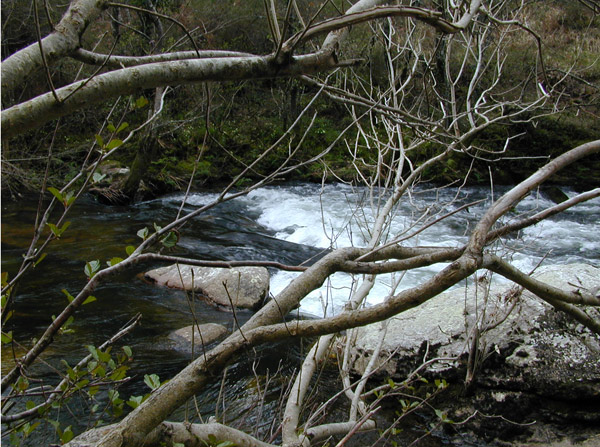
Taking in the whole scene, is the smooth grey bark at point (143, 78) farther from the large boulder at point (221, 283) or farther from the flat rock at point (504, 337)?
the large boulder at point (221, 283)

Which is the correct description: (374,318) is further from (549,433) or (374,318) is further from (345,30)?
(549,433)

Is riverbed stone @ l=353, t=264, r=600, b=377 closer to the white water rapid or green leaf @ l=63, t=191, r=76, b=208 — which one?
the white water rapid

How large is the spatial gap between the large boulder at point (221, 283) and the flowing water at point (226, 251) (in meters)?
0.17

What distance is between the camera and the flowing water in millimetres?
4742

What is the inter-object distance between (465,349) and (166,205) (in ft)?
29.9

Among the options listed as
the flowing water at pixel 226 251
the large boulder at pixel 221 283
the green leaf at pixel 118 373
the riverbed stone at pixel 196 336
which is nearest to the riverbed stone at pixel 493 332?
the flowing water at pixel 226 251

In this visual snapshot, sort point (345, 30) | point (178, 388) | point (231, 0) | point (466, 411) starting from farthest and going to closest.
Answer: point (231, 0), point (466, 411), point (345, 30), point (178, 388)

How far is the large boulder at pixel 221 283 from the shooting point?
6.59 meters

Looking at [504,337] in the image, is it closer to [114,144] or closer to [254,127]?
[114,144]

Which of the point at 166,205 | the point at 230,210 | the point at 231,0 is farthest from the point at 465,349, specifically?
the point at 231,0

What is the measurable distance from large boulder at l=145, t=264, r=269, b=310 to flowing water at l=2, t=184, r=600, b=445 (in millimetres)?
169

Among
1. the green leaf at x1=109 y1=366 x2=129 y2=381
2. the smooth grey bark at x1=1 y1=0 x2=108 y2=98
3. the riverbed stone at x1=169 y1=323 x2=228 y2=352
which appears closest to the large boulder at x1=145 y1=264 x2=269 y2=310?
the riverbed stone at x1=169 y1=323 x2=228 y2=352

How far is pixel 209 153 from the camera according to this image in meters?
→ 14.3

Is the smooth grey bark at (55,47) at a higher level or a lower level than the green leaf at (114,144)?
higher
